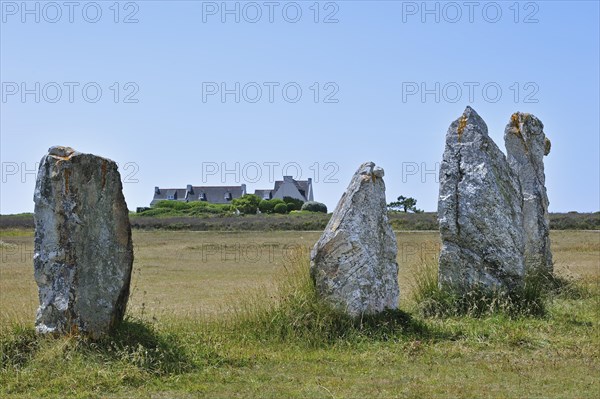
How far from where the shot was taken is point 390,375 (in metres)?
11.2

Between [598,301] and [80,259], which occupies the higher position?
[80,259]

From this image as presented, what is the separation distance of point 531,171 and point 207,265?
13.8 meters

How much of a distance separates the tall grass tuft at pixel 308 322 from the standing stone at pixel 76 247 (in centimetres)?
253

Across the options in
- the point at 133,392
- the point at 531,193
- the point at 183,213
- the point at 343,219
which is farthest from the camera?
the point at 183,213

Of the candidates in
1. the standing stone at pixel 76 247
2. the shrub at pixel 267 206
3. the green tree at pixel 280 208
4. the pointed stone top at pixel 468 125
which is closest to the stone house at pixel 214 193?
the shrub at pixel 267 206

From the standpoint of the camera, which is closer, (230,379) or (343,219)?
(230,379)

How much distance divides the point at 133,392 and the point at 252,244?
3073cm

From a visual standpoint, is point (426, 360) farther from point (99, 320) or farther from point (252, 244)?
point (252, 244)

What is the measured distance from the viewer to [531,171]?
20.6 meters

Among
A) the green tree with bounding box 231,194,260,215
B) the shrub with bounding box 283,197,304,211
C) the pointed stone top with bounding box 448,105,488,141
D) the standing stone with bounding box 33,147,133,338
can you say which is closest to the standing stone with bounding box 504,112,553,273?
the pointed stone top with bounding box 448,105,488,141

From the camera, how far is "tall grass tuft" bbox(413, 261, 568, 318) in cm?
1521

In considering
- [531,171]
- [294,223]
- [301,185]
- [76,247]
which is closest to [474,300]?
[531,171]

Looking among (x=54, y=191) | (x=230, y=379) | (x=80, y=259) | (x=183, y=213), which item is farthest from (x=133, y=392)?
(x=183, y=213)

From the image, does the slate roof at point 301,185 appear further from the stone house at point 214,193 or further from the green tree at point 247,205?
the green tree at point 247,205
